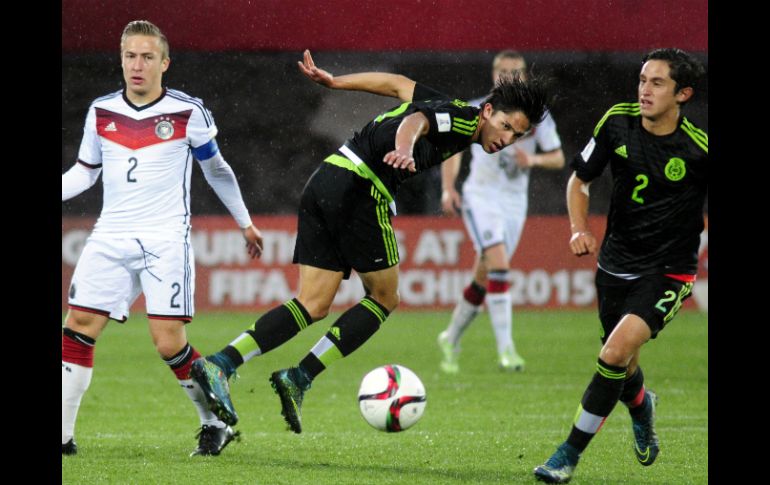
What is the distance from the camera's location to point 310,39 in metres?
15.7

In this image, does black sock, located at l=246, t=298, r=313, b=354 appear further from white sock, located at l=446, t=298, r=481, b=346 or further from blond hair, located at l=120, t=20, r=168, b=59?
white sock, located at l=446, t=298, r=481, b=346

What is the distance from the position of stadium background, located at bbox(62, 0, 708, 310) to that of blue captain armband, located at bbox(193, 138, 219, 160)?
336 inches

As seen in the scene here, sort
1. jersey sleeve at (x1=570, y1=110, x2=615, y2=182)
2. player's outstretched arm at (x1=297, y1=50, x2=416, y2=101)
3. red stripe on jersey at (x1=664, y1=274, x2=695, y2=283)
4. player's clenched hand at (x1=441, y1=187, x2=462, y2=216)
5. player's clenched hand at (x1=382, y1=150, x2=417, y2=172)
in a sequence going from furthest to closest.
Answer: player's clenched hand at (x1=441, y1=187, x2=462, y2=216)
player's outstretched arm at (x1=297, y1=50, x2=416, y2=101)
jersey sleeve at (x1=570, y1=110, x2=615, y2=182)
red stripe on jersey at (x1=664, y1=274, x2=695, y2=283)
player's clenched hand at (x1=382, y1=150, x2=417, y2=172)

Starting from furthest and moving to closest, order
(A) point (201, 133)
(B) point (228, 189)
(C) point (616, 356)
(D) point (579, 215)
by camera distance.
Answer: (B) point (228, 189), (A) point (201, 133), (D) point (579, 215), (C) point (616, 356)

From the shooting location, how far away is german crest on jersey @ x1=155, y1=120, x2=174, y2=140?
18.0 feet

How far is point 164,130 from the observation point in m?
5.50

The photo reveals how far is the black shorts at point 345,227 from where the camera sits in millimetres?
5512

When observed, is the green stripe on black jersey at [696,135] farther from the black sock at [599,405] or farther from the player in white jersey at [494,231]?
the player in white jersey at [494,231]

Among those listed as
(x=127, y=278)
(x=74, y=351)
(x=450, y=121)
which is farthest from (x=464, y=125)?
(x=74, y=351)

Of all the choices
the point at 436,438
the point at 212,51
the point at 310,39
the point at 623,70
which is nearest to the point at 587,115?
the point at 623,70

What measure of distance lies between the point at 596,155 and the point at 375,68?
10.9 meters

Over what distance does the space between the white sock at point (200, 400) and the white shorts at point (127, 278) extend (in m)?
0.34

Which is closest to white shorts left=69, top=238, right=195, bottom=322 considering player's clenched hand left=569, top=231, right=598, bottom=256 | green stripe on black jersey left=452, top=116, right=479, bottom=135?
green stripe on black jersey left=452, top=116, right=479, bottom=135

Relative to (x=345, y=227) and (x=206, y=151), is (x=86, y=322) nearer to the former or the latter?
(x=206, y=151)
